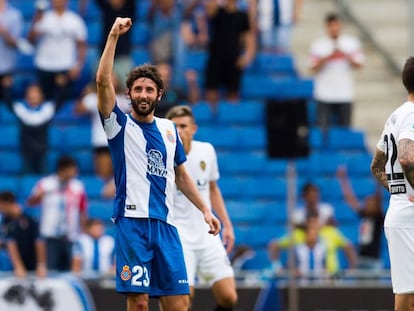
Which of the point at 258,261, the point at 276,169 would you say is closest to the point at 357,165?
the point at 276,169

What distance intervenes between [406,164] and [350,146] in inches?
403

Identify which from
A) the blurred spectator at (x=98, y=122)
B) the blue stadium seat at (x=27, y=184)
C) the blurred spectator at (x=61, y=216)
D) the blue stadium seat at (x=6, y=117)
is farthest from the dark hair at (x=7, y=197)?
the blue stadium seat at (x=6, y=117)

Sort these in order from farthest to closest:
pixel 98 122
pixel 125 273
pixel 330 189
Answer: pixel 330 189 → pixel 98 122 → pixel 125 273

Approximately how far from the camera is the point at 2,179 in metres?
18.9

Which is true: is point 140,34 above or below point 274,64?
above

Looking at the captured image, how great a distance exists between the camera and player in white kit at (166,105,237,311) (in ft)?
39.6

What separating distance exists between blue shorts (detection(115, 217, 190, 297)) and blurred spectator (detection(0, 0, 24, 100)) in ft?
32.3

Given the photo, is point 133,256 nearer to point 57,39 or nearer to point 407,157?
point 407,157

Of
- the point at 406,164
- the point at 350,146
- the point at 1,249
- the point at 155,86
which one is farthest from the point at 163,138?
the point at 350,146

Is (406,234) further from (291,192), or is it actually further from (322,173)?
(322,173)

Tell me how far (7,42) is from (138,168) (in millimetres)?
9910

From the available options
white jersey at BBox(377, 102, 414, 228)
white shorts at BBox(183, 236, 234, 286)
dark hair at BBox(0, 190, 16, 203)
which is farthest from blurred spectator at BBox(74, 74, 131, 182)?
white jersey at BBox(377, 102, 414, 228)

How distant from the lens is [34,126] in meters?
18.4

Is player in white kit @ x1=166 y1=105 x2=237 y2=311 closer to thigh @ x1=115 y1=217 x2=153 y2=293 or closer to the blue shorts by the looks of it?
the blue shorts
